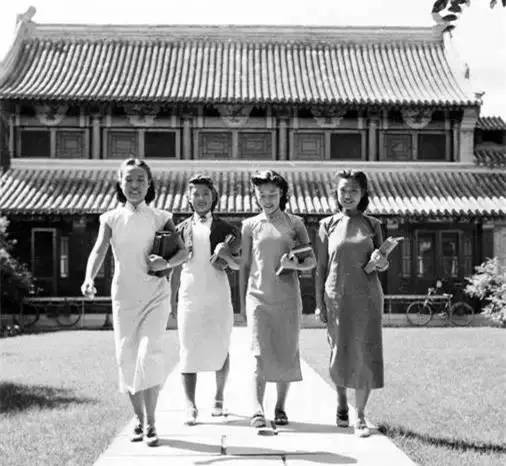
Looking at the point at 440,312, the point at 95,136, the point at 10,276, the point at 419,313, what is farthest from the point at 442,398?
the point at 95,136

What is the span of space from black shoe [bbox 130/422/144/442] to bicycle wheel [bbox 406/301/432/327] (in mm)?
16006

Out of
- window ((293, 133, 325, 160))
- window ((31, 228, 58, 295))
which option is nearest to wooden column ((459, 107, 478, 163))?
window ((293, 133, 325, 160))

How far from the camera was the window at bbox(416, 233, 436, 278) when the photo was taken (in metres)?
22.5

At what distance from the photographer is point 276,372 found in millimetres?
6355

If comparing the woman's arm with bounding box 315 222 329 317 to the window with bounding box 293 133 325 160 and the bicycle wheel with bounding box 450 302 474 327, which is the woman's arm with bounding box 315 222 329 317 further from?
the window with bounding box 293 133 325 160

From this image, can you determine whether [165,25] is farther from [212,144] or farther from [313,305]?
[313,305]

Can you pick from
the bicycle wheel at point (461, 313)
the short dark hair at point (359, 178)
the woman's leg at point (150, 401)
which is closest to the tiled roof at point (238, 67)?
the bicycle wheel at point (461, 313)

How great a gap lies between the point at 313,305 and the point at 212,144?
17.3 feet

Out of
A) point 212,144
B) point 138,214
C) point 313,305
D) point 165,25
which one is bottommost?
point 313,305

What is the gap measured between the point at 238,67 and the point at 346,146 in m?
3.97

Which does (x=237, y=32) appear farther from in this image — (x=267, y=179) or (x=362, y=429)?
(x=362, y=429)

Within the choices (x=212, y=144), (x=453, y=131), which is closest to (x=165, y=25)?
Answer: (x=212, y=144)

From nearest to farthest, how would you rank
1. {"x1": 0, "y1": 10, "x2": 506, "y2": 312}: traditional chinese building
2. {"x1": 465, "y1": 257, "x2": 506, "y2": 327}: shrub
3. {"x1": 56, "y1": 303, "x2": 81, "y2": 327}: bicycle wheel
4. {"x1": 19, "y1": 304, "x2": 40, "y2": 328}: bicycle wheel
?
{"x1": 465, "y1": 257, "x2": 506, "y2": 327}: shrub < {"x1": 19, "y1": 304, "x2": 40, "y2": 328}: bicycle wheel < {"x1": 56, "y1": 303, "x2": 81, "y2": 327}: bicycle wheel < {"x1": 0, "y1": 10, "x2": 506, "y2": 312}: traditional chinese building

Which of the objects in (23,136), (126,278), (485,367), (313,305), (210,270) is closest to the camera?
(126,278)
